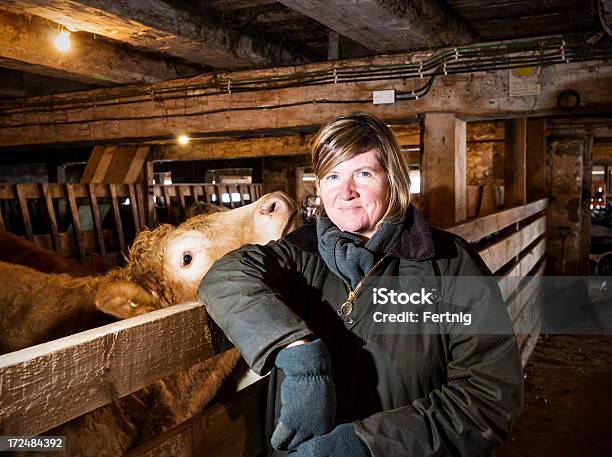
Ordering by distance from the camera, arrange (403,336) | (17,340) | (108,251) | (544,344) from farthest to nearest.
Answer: (108,251)
(544,344)
(17,340)
(403,336)

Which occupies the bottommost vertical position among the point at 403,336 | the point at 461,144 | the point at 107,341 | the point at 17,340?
the point at 17,340

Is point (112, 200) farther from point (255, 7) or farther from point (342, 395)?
point (342, 395)

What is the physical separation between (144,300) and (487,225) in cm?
323

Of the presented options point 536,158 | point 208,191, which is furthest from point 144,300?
point 208,191

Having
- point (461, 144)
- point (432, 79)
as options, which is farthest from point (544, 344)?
point (432, 79)

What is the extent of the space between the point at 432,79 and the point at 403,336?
4.03 metres

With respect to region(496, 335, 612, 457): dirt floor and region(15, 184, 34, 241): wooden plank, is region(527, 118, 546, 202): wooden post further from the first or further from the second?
region(15, 184, 34, 241): wooden plank

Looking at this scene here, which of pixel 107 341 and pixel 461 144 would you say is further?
pixel 461 144

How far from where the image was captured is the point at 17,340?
2877 mm

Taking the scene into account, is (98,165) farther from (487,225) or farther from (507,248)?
(487,225)

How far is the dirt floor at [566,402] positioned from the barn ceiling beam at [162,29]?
4572 millimetres

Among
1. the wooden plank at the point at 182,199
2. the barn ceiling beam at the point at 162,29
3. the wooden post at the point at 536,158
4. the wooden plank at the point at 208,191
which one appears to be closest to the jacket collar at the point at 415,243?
the barn ceiling beam at the point at 162,29

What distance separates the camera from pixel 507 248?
5.94 meters

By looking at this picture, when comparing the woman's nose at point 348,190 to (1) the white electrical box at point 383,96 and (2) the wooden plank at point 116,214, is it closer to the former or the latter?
(1) the white electrical box at point 383,96
